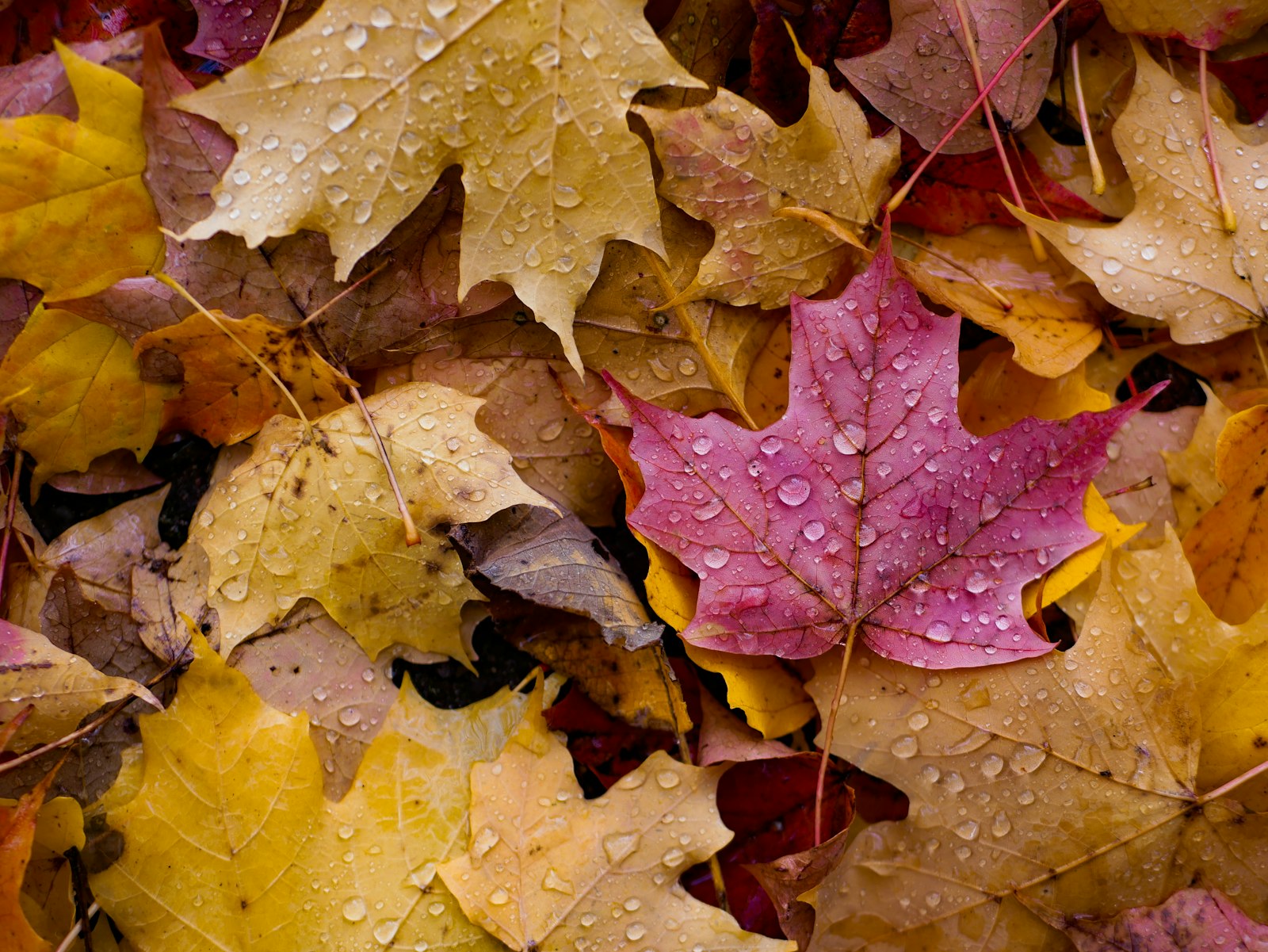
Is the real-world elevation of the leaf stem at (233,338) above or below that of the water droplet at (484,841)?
above

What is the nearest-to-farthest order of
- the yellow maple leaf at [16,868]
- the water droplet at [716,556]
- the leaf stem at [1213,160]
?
the yellow maple leaf at [16,868], the water droplet at [716,556], the leaf stem at [1213,160]

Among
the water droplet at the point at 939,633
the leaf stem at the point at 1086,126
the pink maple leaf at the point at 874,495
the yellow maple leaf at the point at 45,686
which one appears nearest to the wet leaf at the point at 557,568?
the pink maple leaf at the point at 874,495

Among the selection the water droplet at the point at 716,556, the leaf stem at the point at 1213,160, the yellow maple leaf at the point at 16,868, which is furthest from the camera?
the leaf stem at the point at 1213,160

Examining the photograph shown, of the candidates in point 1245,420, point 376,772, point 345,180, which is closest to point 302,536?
point 376,772

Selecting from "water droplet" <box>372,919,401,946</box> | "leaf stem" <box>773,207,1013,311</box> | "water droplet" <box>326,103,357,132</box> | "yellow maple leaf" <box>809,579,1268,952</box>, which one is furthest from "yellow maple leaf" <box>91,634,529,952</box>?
"leaf stem" <box>773,207,1013,311</box>

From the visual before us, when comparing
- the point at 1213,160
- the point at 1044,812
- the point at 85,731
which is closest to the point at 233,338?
the point at 85,731

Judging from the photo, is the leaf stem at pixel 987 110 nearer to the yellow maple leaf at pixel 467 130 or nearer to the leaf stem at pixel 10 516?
the yellow maple leaf at pixel 467 130

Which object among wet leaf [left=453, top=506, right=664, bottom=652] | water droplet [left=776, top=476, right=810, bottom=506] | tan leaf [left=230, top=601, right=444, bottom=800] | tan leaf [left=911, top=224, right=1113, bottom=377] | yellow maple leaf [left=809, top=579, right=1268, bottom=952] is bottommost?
yellow maple leaf [left=809, top=579, right=1268, bottom=952]

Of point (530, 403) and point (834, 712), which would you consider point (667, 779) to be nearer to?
point (834, 712)

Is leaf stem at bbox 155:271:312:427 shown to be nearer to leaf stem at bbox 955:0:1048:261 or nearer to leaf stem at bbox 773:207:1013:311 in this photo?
leaf stem at bbox 773:207:1013:311
